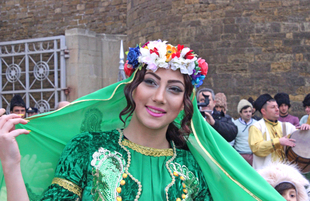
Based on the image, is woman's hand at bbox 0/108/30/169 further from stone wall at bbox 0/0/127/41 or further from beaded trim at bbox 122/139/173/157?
stone wall at bbox 0/0/127/41

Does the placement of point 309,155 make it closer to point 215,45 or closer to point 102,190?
point 102,190

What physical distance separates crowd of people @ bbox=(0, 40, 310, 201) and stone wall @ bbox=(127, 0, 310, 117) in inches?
306

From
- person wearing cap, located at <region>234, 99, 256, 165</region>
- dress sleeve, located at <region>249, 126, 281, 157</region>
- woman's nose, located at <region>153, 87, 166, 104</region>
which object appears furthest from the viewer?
person wearing cap, located at <region>234, 99, 256, 165</region>

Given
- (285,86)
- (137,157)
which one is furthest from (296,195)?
(285,86)

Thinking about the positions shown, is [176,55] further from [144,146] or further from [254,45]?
[254,45]

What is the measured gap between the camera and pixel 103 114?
209 centimetres

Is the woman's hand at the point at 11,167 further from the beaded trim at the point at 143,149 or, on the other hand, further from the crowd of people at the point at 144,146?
the beaded trim at the point at 143,149

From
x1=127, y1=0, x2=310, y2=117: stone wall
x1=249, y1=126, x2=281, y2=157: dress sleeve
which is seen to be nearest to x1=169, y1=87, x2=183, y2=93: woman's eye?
x1=249, y1=126, x2=281, y2=157: dress sleeve

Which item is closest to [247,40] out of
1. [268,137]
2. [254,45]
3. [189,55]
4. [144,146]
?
[254,45]

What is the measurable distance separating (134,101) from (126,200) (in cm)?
48

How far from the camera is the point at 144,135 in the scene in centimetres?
195

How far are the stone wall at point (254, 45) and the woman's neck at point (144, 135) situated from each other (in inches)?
310

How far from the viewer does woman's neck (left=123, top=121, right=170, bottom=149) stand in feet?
6.40

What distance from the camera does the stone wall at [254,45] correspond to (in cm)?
974
